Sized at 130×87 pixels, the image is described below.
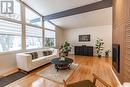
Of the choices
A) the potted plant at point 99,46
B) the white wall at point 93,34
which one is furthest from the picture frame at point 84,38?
the potted plant at point 99,46

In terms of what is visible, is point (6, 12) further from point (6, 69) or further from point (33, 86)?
point (33, 86)

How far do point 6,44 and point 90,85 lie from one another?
3651 millimetres

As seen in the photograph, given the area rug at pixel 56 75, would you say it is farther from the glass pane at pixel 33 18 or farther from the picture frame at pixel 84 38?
the picture frame at pixel 84 38

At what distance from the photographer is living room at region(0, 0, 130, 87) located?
276 cm

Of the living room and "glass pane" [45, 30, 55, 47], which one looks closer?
the living room

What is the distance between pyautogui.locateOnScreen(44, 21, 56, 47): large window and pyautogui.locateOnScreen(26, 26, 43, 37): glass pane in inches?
26.3

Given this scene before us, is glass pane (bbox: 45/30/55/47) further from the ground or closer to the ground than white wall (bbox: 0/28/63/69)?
further from the ground

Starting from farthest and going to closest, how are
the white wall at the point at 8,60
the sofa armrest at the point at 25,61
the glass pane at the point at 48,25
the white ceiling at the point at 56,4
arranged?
1. the glass pane at the point at 48,25
2. the white ceiling at the point at 56,4
3. the white wall at the point at 8,60
4. the sofa armrest at the point at 25,61

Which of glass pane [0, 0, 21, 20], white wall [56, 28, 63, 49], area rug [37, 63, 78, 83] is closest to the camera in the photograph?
area rug [37, 63, 78, 83]

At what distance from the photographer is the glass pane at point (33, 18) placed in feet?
17.2

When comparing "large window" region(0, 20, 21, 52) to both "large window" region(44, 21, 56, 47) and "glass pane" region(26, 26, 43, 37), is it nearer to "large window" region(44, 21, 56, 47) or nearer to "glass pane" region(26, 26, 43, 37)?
"glass pane" region(26, 26, 43, 37)

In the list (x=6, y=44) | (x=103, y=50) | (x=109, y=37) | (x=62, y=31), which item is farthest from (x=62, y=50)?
(x=6, y=44)

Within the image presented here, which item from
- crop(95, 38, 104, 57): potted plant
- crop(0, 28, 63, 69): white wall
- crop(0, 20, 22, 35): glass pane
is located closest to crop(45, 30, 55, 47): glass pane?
crop(0, 20, 22, 35): glass pane

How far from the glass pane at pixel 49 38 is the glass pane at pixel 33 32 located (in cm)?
75
